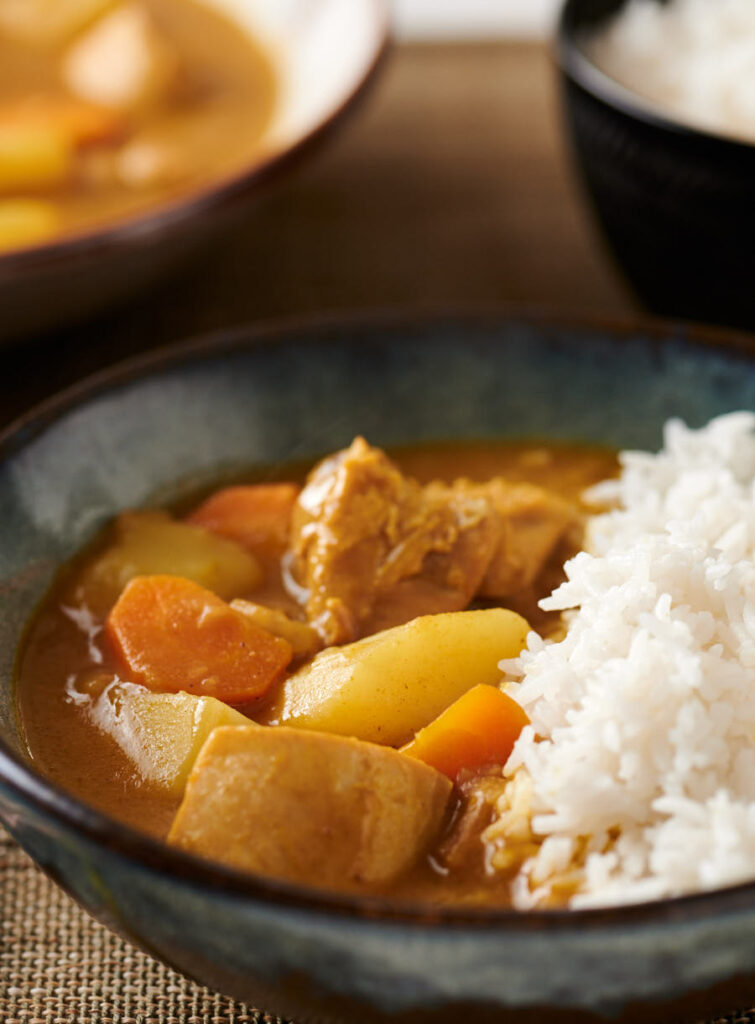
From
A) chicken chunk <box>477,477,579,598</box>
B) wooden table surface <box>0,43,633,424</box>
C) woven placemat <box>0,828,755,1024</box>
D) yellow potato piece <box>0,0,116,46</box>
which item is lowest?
woven placemat <box>0,828,755,1024</box>

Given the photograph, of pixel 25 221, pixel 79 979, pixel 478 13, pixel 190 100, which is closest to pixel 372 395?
pixel 25 221

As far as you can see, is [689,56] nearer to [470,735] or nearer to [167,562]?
[167,562]

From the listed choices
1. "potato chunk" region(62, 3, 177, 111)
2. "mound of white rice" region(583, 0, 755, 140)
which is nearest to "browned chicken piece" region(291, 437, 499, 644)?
"mound of white rice" region(583, 0, 755, 140)

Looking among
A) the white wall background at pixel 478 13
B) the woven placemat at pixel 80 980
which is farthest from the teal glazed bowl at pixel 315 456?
the white wall background at pixel 478 13

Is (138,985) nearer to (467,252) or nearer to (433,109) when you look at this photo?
(467,252)

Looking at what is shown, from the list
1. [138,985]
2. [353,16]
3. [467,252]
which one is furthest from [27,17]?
[138,985]

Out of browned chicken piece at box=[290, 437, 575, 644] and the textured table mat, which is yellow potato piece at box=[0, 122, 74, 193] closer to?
browned chicken piece at box=[290, 437, 575, 644]

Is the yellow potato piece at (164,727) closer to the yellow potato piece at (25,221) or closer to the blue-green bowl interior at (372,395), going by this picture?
the blue-green bowl interior at (372,395)
